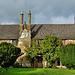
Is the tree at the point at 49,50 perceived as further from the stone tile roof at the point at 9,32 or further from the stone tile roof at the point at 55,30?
the stone tile roof at the point at 9,32

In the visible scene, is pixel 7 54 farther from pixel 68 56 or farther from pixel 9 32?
pixel 9 32

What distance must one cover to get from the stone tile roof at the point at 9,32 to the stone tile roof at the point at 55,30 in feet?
14.4

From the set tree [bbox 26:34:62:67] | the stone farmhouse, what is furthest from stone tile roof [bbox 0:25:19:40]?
tree [bbox 26:34:62:67]

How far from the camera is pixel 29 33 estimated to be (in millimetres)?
38219

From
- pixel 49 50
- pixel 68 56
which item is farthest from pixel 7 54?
pixel 68 56

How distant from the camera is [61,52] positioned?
2983 centimetres

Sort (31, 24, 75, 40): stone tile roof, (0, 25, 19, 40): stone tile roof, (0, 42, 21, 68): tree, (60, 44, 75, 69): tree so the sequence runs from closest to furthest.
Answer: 1. (60, 44, 75, 69): tree
2. (0, 42, 21, 68): tree
3. (31, 24, 75, 40): stone tile roof
4. (0, 25, 19, 40): stone tile roof

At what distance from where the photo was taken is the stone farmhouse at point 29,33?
121 ft

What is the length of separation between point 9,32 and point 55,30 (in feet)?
39.4

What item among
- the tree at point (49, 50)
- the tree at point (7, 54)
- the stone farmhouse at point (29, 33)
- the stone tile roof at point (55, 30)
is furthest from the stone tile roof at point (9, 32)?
the tree at point (7, 54)

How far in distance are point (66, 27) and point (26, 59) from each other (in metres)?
14.0

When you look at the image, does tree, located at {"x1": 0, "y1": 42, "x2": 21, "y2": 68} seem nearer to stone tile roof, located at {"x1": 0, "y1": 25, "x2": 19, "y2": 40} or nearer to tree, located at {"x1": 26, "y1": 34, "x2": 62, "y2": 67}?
tree, located at {"x1": 26, "y1": 34, "x2": 62, "y2": 67}

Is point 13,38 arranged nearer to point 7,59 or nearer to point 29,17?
point 29,17

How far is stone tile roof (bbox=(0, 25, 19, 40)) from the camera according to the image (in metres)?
38.8
